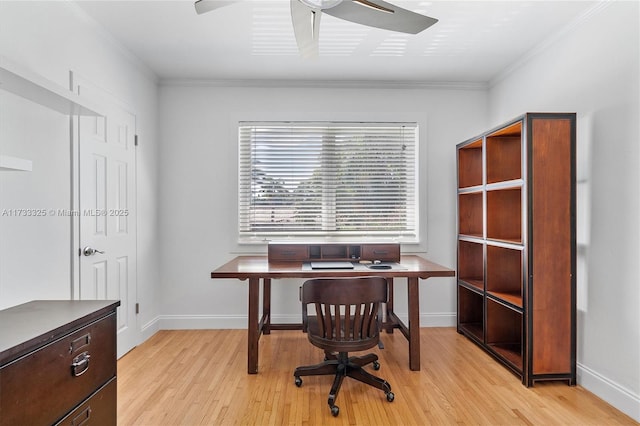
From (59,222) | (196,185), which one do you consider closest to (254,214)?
(196,185)

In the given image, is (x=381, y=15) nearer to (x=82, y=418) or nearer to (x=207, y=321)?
(x=82, y=418)

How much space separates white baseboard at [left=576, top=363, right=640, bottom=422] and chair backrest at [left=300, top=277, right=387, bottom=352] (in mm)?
1463

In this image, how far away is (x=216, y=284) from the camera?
12.3ft

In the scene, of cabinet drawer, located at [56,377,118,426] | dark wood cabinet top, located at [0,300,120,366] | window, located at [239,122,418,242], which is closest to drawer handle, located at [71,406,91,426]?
cabinet drawer, located at [56,377,118,426]

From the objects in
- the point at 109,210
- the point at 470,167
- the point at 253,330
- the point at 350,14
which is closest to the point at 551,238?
the point at 470,167

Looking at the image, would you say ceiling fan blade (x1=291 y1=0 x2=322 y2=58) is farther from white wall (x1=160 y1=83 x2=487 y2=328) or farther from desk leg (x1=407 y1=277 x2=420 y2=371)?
desk leg (x1=407 y1=277 x2=420 y2=371)

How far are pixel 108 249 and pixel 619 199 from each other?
11.7 ft

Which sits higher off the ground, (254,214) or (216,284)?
(254,214)

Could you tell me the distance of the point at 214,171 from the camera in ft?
12.3

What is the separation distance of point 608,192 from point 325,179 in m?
2.32

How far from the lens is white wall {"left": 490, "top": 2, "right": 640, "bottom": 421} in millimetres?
2143

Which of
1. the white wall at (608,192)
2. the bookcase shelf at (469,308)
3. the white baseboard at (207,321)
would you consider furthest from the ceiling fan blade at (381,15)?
the white baseboard at (207,321)

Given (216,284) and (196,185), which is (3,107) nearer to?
(196,185)

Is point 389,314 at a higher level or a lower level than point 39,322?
lower
